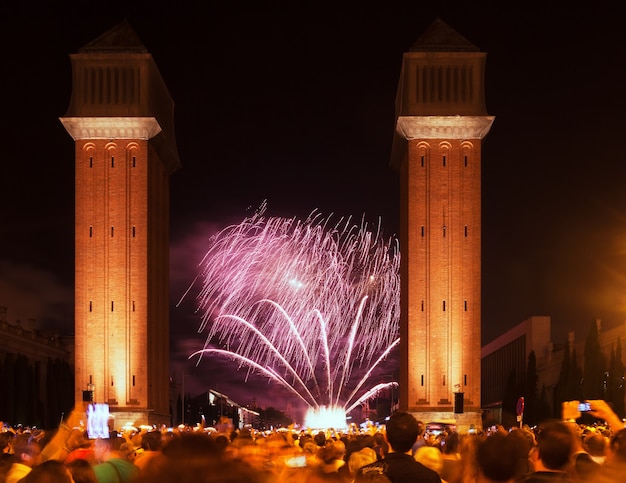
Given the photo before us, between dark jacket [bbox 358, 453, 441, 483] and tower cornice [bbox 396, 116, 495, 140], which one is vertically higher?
tower cornice [bbox 396, 116, 495, 140]

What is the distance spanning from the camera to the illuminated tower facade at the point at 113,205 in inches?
2076

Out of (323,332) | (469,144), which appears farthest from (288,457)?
(469,144)

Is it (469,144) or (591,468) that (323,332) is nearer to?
(469,144)

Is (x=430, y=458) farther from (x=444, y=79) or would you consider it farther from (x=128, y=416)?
(x=444, y=79)

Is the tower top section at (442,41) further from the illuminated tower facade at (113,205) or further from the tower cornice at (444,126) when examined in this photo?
the illuminated tower facade at (113,205)

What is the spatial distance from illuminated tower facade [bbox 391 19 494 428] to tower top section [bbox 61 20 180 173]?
1346 centimetres

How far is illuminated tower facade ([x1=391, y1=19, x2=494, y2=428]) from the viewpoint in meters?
52.6

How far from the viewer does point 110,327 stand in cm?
5291

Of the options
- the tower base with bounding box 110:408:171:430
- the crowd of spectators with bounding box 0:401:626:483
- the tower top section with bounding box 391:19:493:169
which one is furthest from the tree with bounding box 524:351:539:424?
the crowd of spectators with bounding box 0:401:626:483

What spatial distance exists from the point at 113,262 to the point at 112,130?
6917 millimetres

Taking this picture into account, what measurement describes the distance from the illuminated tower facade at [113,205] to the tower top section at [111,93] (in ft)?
0.17

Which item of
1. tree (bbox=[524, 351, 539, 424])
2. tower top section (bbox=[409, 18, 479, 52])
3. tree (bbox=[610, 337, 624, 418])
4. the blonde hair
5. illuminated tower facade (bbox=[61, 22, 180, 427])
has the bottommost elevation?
tree (bbox=[524, 351, 539, 424])

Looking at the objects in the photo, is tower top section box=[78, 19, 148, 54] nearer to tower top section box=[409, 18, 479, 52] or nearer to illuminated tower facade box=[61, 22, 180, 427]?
illuminated tower facade box=[61, 22, 180, 427]

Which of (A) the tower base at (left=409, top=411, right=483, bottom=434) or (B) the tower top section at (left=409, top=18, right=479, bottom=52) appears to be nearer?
(A) the tower base at (left=409, top=411, right=483, bottom=434)
